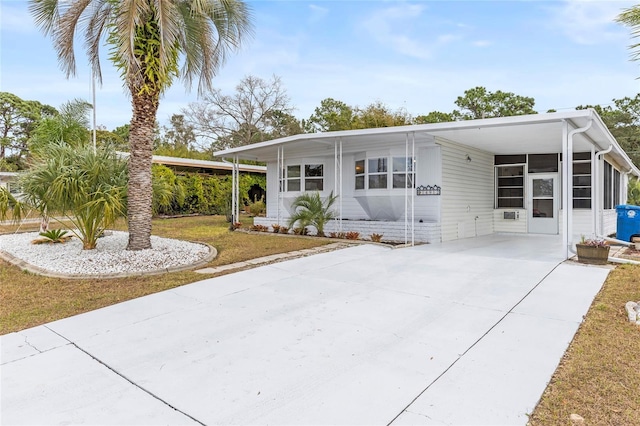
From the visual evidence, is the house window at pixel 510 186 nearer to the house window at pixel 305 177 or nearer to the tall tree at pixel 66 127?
the house window at pixel 305 177

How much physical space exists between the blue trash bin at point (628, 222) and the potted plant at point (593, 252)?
3.46m

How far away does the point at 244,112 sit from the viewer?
1310 inches

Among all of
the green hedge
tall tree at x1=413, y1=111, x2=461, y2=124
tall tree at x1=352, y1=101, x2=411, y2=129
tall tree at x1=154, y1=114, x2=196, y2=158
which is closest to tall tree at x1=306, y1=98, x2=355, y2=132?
tall tree at x1=352, y1=101, x2=411, y2=129

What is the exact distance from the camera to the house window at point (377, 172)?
36.4 ft

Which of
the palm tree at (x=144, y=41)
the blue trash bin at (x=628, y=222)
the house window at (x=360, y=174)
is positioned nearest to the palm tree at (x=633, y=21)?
the palm tree at (x=144, y=41)

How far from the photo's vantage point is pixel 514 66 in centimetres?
1719

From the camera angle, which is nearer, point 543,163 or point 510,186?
point 543,163

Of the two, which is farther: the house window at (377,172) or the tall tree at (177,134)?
the tall tree at (177,134)

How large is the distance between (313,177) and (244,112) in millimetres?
22665

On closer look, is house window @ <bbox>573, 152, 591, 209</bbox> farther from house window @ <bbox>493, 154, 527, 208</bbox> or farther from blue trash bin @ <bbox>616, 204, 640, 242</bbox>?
blue trash bin @ <bbox>616, 204, 640, 242</bbox>

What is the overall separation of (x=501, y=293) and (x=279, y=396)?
3.56 metres

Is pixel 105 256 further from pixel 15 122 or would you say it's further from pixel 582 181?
pixel 15 122

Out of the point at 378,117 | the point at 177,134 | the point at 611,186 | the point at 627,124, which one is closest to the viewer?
the point at 611,186

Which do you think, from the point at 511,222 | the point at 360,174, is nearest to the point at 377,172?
the point at 360,174
